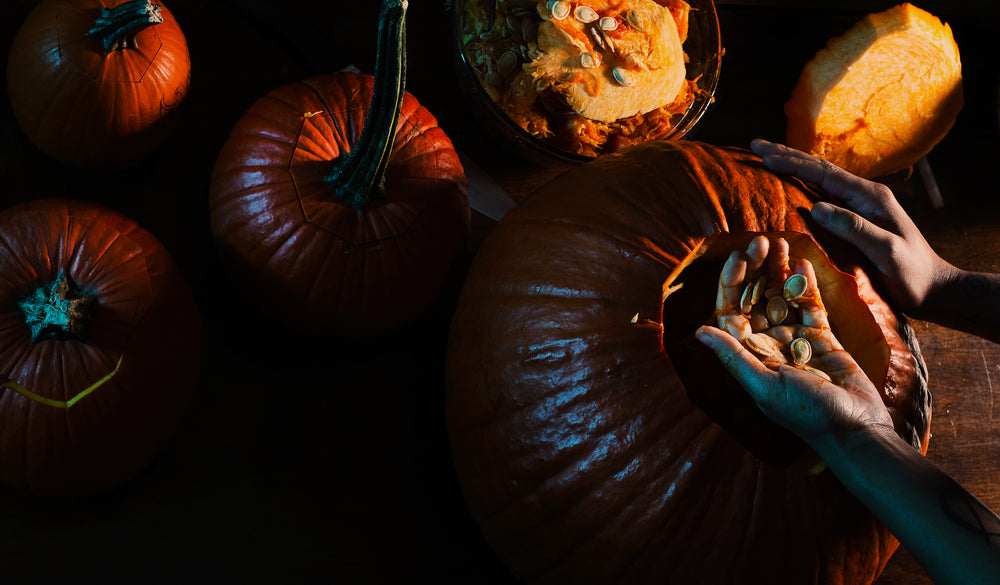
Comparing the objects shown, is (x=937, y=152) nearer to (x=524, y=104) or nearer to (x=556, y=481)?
(x=524, y=104)

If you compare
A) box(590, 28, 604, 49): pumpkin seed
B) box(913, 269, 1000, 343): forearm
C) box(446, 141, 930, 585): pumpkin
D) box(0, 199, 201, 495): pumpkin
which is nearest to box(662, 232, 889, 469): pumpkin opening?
box(446, 141, 930, 585): pumpkin

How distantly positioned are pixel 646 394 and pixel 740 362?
9 cm

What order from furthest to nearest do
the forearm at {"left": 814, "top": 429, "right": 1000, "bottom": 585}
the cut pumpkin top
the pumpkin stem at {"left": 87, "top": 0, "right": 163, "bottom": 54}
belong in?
the cut pumpkin top < the pumpkin stem at {"left": 87, "top": 0, "right": 163, "bottom": 54} < the forearm at {"left": 814, "top": 429, "right": 1000, "bottom": 585}

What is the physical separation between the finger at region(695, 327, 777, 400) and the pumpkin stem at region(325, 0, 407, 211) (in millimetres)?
403

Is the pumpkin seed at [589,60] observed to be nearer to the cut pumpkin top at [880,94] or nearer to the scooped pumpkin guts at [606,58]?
the scooped pumpkin guts at [606,58]

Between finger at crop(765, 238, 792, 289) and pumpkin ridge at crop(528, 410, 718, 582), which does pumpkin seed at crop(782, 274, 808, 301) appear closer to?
finger at crop(765, 238, 792, 289)

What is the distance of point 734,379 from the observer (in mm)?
717

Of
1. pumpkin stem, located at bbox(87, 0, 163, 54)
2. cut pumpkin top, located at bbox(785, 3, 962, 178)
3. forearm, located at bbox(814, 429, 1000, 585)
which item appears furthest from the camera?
cut pumpkin top, located at bbox(785, 3, 962, 178)

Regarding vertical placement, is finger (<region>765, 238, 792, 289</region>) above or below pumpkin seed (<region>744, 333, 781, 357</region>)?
above

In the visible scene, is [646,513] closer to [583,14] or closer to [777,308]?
[777,308]

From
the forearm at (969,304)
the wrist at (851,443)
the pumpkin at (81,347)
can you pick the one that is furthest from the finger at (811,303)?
the pumpkin at (81,347)

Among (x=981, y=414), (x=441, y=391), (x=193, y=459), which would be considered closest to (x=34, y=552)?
(x=193, y=459)

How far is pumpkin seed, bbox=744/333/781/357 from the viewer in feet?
2.21

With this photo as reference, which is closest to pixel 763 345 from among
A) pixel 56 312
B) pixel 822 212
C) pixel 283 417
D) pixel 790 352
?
pixel 790 352
